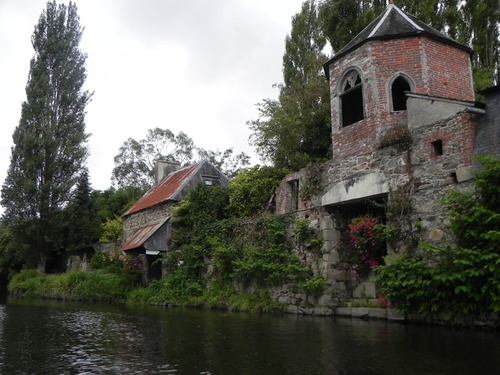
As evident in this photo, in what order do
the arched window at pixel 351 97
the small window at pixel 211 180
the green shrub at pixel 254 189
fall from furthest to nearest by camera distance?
the small window at pixel 211 180 → the green shrub at pixel 254 189 → the arched window at pixel 351 97

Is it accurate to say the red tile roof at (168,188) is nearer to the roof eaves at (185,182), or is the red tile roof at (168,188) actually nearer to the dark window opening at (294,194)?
the roof eaves at (185,182)

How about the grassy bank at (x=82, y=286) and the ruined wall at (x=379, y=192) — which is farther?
the grassy bank at (x=82, y=286)

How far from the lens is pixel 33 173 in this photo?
27.0m

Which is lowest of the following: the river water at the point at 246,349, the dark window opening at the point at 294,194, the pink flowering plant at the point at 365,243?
the river water at the point at 246,349

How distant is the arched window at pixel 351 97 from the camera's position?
13.9 m

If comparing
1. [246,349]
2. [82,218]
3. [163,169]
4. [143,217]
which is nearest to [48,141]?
[82,218]

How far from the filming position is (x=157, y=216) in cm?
2212

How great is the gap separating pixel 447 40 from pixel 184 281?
1338cm

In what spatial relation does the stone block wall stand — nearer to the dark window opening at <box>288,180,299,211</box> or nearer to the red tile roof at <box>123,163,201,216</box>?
the red tile roof at <box>123,163,201,216</box>

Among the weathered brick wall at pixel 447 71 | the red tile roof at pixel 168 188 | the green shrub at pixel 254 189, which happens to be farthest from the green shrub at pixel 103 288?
the weathered brick wall at pixel 447 71

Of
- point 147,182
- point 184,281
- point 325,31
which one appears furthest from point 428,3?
point 147,182

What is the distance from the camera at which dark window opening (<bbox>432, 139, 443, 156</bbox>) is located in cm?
1049

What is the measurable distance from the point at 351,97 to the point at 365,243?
19.4 feet

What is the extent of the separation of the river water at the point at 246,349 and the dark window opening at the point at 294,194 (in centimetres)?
549
